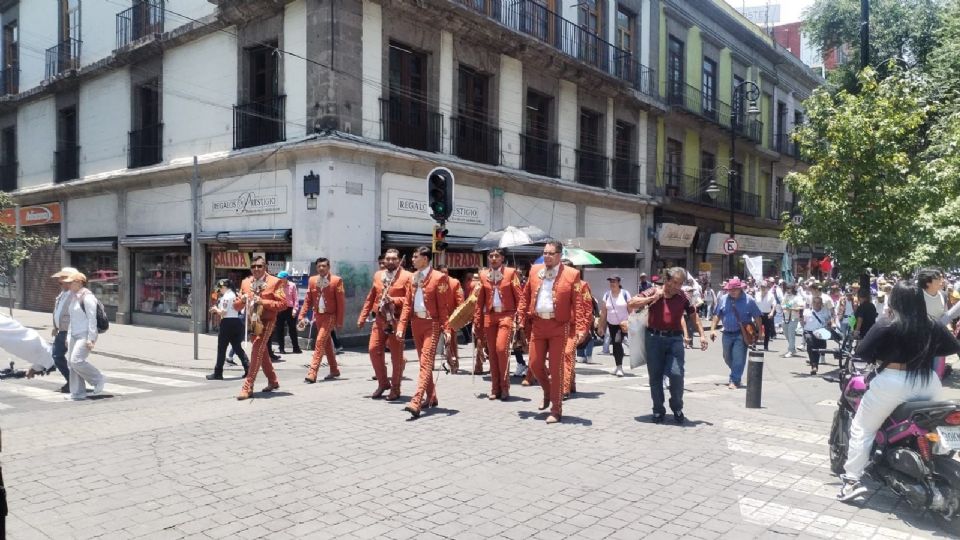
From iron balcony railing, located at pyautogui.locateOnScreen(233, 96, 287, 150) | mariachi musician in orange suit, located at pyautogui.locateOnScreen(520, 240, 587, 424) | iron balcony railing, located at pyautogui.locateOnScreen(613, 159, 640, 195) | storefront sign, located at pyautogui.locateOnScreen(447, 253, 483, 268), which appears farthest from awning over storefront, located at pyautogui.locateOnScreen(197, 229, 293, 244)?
iron balcony railing, located at pyautogui.locateOnScreen(613, 159, 640, 195)

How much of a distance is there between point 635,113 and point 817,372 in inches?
570

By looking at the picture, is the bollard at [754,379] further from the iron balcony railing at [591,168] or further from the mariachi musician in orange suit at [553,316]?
the iron balcony railing at [591,168]

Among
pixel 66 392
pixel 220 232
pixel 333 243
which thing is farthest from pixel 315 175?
pixel 66 392

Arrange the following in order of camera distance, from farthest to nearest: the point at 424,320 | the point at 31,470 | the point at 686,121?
the point at 686,121
the point at 424,320
the point at 31,470

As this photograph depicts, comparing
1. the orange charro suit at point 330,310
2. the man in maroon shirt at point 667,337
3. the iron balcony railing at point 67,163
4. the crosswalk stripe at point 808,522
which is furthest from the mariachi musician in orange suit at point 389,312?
the iron balcony railing at point 67,163

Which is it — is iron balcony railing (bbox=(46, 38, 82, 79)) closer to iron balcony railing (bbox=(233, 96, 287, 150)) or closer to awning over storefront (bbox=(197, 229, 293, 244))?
iron balcony railing (bbox=(233, 96, 287, 150))

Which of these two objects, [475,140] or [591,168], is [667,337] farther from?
[591,168]

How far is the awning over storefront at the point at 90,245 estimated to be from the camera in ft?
67.5

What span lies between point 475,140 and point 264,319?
10983 millimetres

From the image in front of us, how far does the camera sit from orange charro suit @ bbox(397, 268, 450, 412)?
8.00 metres

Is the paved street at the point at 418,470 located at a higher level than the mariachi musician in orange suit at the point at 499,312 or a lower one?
lower

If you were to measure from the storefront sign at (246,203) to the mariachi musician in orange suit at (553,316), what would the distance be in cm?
944

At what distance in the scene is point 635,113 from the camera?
25203mm

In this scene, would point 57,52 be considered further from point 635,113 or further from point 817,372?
point 817,372
